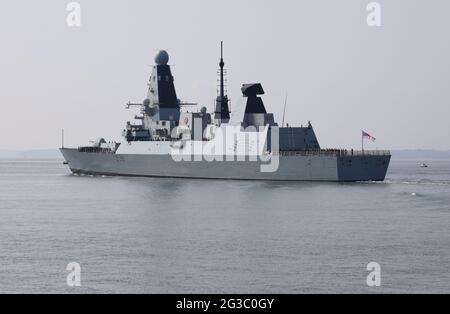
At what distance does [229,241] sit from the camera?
104 feet

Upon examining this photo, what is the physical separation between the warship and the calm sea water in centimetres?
549

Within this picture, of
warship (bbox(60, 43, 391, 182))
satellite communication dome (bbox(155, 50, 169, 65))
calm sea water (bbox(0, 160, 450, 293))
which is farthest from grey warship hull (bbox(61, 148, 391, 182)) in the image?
satellite communication dome (bbox(155, 50, 169, 65))

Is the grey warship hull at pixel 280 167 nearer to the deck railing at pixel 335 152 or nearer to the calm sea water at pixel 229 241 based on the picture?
the deck railing at pixel 335 152

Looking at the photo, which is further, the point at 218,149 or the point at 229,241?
the point at 218,149

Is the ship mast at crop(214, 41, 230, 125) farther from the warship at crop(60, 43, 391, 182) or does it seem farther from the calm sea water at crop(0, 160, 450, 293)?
the calm sea water at crop(0, 160, 450, 293)

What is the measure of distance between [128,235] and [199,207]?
39.9 ft

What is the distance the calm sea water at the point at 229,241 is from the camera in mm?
23641

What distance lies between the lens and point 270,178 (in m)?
65.1

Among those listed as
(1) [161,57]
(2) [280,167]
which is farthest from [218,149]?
(1) [161,57]

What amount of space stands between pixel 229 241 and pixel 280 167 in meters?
32.3

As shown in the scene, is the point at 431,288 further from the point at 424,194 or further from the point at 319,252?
the point at 424,194

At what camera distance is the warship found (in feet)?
203

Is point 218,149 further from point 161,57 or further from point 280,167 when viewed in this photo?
point 161,57

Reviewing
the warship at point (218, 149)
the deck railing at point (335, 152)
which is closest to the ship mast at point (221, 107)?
the warship at point (218, 149)
